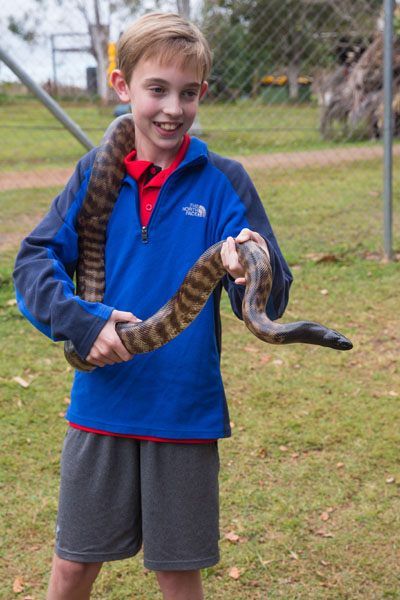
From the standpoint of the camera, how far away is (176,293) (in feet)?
8.68

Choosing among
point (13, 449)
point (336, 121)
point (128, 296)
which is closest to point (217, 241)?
point (128, 296)

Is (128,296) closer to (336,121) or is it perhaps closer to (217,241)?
(217,241)

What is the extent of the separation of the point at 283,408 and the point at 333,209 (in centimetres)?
610

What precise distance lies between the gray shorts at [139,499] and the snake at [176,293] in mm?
299

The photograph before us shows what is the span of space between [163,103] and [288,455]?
108 inches

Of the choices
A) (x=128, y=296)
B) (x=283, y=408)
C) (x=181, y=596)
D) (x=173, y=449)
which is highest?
(x=128, y=296)

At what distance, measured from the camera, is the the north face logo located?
8.80ft

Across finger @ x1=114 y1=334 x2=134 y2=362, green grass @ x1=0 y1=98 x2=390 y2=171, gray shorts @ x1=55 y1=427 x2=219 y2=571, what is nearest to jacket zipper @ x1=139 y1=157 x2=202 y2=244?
finger @ x1=114 y1=334 x2=134 y2=362

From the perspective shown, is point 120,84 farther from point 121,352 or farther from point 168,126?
point 121,352

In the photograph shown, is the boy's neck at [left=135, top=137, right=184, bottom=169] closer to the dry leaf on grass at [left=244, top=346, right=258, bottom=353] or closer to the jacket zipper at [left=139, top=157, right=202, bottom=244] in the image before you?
the jacket zipper at [left=139, top=157, right=202, bottom=244]

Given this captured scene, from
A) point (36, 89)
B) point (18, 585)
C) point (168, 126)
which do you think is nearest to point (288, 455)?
point (18, 585)

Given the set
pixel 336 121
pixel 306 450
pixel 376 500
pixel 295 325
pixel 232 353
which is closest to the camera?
pixel 295 325

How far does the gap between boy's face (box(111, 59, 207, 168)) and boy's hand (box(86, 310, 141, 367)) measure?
0.56m

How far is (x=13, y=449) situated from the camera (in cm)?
492
